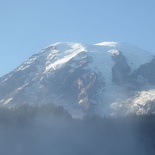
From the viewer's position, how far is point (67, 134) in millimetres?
177625

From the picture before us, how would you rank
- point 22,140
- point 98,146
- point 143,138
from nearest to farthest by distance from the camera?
point 22,140 < point 98,146 < point 143,138

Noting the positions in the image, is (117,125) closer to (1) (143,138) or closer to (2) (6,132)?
(1) (143,138)

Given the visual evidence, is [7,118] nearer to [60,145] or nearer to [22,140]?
[22,140]

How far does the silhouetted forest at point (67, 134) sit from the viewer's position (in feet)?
527

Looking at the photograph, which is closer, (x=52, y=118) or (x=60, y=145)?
(x=60, y=145)

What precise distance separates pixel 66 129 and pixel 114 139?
20687 millimetres

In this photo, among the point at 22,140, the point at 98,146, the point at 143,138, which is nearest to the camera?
the point at 22,140

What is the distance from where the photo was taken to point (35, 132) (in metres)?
168

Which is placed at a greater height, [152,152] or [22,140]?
[22,140]

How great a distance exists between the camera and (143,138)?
187 meters

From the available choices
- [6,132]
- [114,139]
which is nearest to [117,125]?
[114,139]

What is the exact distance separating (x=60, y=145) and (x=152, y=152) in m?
39.5

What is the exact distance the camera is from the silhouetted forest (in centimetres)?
16050

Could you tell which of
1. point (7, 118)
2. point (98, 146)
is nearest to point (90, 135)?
point (98, 146)
